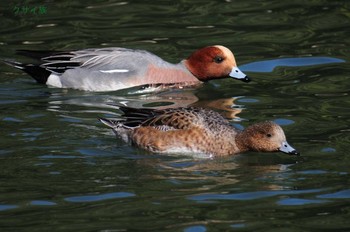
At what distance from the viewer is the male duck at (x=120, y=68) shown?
11836mm

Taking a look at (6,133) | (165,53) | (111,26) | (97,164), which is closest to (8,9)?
(111,26)

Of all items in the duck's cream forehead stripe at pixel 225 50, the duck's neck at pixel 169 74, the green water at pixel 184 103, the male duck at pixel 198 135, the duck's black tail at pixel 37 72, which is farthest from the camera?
the duck's black tail at pixel 37 72

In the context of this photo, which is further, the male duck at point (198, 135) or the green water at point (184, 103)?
the male duck at point (198, 135)

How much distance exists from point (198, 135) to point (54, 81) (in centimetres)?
341

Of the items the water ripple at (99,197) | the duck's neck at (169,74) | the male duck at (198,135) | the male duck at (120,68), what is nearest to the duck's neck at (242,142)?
the male duck at (198,135)

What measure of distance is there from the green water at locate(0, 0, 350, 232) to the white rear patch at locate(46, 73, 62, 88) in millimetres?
187

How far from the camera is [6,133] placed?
949 centimetres

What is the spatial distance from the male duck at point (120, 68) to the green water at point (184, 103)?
0.19m

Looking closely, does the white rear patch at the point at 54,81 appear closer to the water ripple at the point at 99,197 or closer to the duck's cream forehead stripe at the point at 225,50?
the duck's cream forehead stripe at the point at 225,50

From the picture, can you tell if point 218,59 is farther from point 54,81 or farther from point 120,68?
point 54,81

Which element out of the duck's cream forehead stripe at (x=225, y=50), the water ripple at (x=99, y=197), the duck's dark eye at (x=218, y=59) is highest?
the duck's cream forehead stripe at (x=225, y=50)

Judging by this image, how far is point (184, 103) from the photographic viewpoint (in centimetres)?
1138

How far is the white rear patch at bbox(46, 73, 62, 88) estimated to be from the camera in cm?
1200

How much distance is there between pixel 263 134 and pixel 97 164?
4.66 feet
